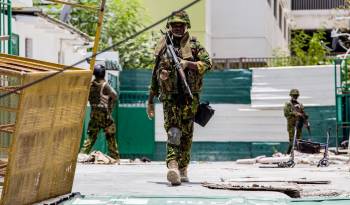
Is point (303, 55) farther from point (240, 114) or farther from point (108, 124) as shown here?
point (108, 124)

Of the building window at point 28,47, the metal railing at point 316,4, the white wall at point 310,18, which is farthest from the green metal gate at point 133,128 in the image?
the metal railing at point 316,4

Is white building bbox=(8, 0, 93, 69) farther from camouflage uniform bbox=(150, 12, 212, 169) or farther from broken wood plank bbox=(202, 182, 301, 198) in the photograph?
broken wood plank bbox=(202, 182, 301, 198)

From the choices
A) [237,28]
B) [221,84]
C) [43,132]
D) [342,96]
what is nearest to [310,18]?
[237,28]

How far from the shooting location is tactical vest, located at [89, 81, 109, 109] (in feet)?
60.4

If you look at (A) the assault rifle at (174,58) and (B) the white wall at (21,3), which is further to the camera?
(B) the white wall at (21,3)

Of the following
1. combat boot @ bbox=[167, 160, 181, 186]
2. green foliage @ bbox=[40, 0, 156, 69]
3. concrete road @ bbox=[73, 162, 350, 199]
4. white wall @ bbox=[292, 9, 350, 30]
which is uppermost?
white wall @ bbox=[292, 9, 350, 30]

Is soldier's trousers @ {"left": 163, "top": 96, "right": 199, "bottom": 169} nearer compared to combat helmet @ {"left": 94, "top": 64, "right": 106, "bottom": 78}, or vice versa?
soldier's trousers @ {"left": 163, "top": 96, "right": 199, "bottom": 169}

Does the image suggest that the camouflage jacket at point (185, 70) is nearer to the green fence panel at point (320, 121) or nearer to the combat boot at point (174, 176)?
the combat boot at point (174, 176)

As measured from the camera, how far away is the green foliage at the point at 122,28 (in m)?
32.4

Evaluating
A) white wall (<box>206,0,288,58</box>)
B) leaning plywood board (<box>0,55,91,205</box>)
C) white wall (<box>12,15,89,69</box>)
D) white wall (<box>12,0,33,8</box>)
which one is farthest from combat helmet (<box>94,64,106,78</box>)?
white wall (<box>206,0,288,58</box>)

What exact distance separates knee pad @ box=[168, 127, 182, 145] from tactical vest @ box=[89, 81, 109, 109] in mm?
7659

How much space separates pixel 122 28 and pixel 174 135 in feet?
74.5

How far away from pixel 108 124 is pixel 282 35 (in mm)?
35329

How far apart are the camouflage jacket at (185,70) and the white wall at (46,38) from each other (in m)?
9.59
